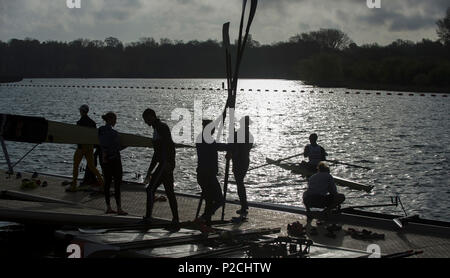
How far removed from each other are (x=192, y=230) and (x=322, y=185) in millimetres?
3380

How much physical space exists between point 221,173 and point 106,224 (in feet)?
69.9

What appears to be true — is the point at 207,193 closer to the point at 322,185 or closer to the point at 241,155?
the point at 241,155

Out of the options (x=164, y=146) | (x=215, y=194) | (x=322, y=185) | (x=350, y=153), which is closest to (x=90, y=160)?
(x=164, y=146)

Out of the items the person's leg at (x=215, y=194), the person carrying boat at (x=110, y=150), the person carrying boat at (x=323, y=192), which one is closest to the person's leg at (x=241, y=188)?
the person carrying boat at (x=323, y=192)

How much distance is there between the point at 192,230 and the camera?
41.4 ft

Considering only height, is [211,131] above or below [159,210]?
above

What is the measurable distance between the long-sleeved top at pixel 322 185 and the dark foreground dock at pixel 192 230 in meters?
0.60

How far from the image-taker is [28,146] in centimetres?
4772

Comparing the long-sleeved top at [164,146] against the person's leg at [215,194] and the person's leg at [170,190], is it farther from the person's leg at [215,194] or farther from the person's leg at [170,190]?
the person's leg at [215,194]

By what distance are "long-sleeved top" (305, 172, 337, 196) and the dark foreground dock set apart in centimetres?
60

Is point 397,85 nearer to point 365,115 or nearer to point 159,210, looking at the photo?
point 365,115

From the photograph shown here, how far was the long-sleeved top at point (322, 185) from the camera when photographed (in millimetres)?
14648

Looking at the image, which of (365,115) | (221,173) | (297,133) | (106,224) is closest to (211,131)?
(106,224)

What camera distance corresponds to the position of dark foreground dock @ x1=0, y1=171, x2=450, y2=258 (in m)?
11.0
